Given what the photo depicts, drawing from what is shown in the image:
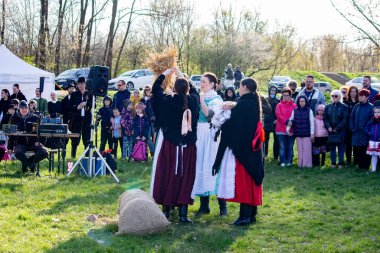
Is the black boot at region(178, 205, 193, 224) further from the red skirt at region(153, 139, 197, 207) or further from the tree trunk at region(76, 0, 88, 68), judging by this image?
the tree trunk at region(76, 0, 88, 68)

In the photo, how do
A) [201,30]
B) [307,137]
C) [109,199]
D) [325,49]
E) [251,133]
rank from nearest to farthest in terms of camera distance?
[251,133], [109,199], [307,137], [201,30], [325,49]

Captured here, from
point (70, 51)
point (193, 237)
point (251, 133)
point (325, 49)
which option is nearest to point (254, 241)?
point (193, 237)

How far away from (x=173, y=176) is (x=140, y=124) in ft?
21.5

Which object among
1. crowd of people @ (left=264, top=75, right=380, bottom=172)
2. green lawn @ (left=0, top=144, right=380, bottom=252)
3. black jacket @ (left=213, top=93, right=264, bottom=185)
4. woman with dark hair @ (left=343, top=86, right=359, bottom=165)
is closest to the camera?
green lawn @ (left=0, top=144, right=380, bottom=252)

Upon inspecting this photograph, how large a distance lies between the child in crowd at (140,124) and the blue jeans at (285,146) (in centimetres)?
325

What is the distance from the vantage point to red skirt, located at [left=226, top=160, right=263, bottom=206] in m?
7.11

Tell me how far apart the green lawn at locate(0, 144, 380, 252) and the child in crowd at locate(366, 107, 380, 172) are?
2.36 ft

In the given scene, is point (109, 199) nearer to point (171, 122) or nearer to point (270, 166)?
point (171, 122)

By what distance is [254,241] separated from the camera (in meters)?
6.48

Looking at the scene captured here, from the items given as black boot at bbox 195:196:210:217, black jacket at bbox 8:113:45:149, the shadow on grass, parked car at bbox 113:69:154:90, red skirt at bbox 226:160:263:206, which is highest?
parked car at bbox 113:69:154:90

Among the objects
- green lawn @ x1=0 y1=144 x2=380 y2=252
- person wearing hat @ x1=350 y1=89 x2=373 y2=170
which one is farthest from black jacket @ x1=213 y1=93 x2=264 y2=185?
person wearing hat @ x1=350 y1=89 x2=373 y2=170

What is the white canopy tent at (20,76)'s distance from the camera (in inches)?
712

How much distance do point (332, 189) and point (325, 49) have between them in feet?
170

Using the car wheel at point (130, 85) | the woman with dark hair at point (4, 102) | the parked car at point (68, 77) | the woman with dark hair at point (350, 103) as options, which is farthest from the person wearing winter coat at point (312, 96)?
the car wheel at point (130, 85)
